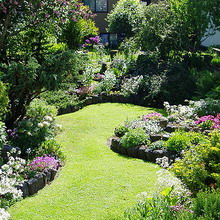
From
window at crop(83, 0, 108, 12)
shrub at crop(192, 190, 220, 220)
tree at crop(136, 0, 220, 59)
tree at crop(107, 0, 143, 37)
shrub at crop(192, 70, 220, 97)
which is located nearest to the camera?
shrub at crop(192, 190, 220, 220)

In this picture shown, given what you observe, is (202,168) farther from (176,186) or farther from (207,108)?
(207,108)

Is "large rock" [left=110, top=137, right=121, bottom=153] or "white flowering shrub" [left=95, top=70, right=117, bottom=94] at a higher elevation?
"white flowering shrub" [left=95, top=70, right=117, bottom=94]

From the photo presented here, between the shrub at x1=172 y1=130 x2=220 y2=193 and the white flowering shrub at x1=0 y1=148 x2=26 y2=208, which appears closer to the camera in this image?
the shrub at x1=172 y1=130 x2=220 y2=193

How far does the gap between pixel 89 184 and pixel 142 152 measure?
1.91 metres

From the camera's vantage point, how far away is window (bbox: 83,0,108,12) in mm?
29438

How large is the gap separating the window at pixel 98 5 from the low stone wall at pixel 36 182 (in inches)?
949

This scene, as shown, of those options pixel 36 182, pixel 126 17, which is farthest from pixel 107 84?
pixel 126 17

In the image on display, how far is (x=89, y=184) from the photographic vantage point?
23.0 ft

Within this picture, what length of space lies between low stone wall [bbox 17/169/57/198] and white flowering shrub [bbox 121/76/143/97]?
754 cm

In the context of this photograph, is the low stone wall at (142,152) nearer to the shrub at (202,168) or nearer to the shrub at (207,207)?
the shrub at (202,168)

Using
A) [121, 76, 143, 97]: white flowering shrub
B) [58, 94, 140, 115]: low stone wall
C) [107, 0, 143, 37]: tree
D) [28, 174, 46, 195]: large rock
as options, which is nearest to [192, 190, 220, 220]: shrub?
[28, 174, 46, 195]: large rock

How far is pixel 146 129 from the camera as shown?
30.9ft

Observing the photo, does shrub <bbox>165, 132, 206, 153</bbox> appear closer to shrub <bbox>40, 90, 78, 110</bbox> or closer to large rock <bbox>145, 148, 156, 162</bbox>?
large rock <bbox>145, 148, 156, 162</bbox>

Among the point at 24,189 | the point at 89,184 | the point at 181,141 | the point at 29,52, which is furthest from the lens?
the point at 29,52
